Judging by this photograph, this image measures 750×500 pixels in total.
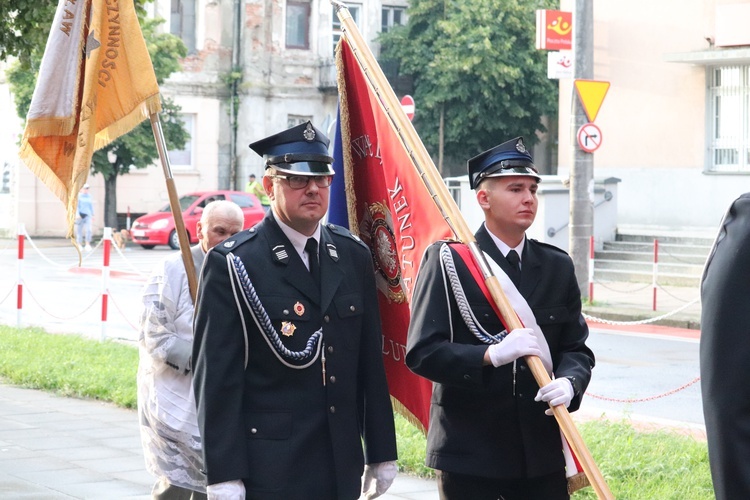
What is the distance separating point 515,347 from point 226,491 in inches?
40.7

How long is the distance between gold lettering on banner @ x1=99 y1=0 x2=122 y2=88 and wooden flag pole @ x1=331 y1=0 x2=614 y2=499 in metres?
1.17

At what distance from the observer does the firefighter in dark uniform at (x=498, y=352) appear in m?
4.17

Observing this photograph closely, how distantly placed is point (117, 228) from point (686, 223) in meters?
19.7

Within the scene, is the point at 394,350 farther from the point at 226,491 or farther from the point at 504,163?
the point at 226,491

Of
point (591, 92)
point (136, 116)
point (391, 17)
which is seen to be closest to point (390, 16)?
point (391, 17)

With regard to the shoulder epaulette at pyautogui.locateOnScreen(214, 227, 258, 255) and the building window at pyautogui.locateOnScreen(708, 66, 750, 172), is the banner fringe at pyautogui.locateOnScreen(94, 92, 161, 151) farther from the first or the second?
the building window at pyautogui.locateOnScreen(708, 66, 750, 172)

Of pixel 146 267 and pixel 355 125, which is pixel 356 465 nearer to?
pixel 355 125

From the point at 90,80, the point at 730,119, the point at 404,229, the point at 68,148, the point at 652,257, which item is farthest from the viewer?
the point at 730,119

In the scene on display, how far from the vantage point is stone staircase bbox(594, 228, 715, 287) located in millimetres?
21766

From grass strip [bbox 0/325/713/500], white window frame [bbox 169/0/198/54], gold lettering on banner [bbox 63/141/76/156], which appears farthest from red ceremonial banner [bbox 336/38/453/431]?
white window frame [bbox 169/0/198/54]

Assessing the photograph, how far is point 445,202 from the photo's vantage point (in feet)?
14.9

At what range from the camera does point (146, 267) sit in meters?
27.7

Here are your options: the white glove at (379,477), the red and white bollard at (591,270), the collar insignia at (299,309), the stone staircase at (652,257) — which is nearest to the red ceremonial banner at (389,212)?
the white glove at (379,477)

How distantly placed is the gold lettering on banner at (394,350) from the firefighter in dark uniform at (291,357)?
2.25 feet
